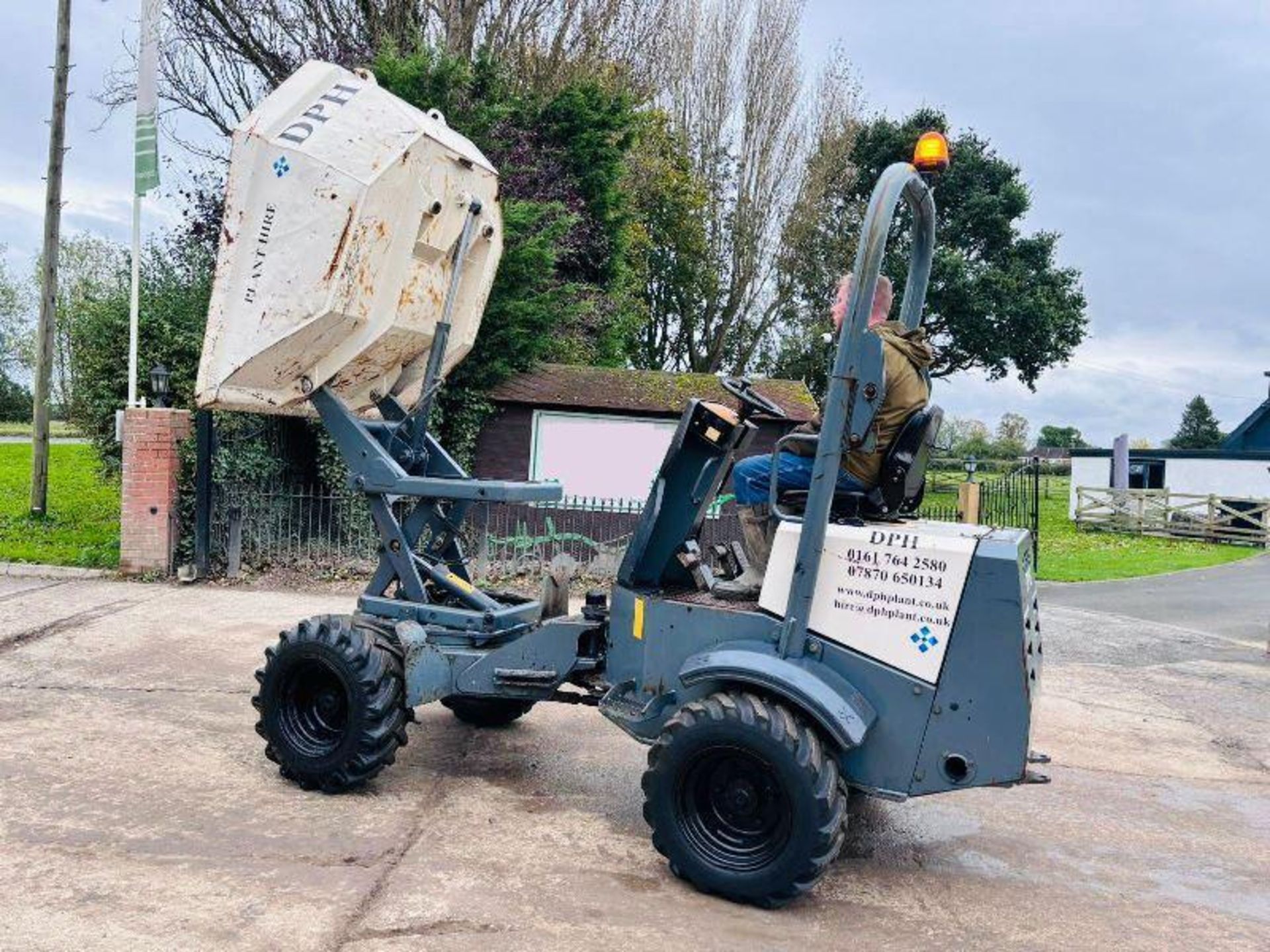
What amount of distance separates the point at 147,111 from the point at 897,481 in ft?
35.3

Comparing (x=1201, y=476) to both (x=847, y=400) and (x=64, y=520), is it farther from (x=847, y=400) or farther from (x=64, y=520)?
(x=847, y=400)

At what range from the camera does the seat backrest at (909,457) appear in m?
4.31

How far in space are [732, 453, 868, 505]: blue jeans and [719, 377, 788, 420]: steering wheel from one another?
0.20 metres

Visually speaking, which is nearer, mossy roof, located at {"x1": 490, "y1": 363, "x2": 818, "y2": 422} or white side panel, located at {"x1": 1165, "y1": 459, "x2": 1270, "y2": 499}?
mossy roof, located at {"x1": 490, "y1": 363, "x2": 818, "y2": 422}

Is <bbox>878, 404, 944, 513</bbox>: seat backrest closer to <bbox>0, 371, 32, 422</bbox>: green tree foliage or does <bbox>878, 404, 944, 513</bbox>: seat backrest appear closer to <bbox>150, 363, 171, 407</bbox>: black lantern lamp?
<bbox>150, 363, 171, 407</bbox>: black lantern lamp

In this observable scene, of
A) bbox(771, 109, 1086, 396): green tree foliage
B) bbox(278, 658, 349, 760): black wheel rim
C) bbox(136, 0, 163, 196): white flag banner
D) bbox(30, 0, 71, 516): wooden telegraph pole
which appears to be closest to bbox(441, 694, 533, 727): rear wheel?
bbox(278, 658, 349, 760): black wheel rim

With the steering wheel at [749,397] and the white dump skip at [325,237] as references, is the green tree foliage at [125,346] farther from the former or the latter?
the steering wheel at [749,397]

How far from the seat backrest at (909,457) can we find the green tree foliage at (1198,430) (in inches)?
1937

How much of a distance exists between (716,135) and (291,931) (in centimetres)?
2613

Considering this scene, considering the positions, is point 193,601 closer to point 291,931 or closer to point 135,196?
point 135,196

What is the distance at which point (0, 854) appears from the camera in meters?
4.07

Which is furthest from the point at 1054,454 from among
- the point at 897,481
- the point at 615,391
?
the point at 897,481

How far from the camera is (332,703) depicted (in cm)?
502

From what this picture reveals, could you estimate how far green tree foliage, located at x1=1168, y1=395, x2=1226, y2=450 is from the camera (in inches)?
1909
